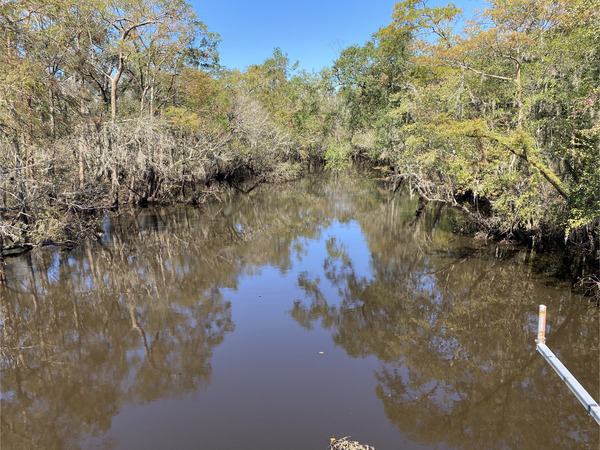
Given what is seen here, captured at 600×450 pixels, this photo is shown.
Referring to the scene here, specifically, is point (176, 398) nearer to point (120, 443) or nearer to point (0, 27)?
point (120, 443)

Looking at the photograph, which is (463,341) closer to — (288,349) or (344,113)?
(288,349)

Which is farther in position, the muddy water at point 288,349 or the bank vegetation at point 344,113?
the bank vegetation at point 344,113

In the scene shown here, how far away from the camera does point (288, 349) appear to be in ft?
25.3

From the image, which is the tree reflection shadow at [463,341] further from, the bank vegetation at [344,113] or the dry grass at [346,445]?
the bank vegetation at [344,113]

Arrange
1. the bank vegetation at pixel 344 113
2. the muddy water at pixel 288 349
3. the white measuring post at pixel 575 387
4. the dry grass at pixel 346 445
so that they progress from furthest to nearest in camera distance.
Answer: the bank vegetation at pixel 344 113 → the muddy water at pixel 288 349 → the dry grass at pixel 346 445 → the white measuring post at pixel 575 387

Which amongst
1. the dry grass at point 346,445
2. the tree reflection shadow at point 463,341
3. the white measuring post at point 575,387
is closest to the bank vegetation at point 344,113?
the tree reflection shadow at point 463,341

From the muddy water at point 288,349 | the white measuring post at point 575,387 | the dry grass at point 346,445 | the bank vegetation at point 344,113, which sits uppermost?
the bank vegetation at point 344,113

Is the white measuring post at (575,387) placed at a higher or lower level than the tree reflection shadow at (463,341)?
higher

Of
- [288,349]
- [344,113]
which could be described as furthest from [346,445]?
[344,113]

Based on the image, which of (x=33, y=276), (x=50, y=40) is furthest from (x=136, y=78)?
(x=33, y=276)

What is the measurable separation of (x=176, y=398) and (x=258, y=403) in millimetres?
1350

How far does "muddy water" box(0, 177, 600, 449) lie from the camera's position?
5.54m

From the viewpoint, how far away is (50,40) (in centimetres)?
1477

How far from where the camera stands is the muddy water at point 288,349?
5.54 meters
